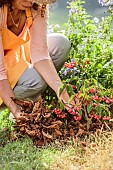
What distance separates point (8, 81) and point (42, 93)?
408 mm

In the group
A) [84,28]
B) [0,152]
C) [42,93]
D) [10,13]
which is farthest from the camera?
[84,28]

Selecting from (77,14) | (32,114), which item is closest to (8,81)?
(32,114)

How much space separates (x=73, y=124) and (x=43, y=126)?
0.24 meters

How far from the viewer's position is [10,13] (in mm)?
2906

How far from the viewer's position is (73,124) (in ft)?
9.59

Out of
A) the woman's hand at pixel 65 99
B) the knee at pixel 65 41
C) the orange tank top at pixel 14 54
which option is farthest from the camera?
the knee at pixel 65 41

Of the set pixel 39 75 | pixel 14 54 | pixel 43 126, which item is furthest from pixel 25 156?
pixel 14 54

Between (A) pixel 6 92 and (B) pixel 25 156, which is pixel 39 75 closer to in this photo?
(A) pixel 6 92

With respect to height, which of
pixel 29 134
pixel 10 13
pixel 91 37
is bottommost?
pixel 29 134

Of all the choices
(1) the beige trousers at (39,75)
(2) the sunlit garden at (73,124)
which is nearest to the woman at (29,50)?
(1) the beige trousers at (39,75)

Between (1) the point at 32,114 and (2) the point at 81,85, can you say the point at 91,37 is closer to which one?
(2) the point at 81,85

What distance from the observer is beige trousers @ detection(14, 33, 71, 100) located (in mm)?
3043

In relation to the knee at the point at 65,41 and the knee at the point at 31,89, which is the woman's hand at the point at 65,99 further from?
the knee at the point at 65,41

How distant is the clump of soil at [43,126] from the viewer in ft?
8.97
